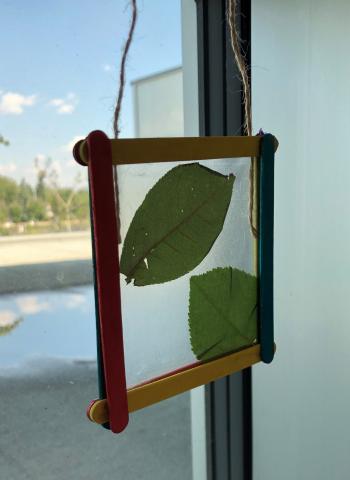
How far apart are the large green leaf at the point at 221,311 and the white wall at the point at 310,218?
278 mm

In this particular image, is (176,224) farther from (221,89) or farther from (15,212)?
(221,89)

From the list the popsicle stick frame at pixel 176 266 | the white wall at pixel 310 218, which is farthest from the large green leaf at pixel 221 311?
the white wall at pixel 310 218

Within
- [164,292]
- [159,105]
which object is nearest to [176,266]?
[164,292]

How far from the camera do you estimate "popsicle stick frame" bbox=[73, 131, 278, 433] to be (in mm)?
367

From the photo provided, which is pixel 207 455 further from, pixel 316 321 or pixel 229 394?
pixel 316 321

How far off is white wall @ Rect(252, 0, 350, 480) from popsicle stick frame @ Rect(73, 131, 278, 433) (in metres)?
0.26

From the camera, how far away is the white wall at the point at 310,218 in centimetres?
69

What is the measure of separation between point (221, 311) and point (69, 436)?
0.47 meters

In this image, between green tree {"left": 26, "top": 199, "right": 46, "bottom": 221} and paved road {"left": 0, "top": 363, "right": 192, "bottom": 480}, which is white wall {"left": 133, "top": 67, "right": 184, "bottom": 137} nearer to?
green tree {"left": 26, "top": 199, "right": 46, "bottom": 221}

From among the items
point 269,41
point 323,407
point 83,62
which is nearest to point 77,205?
point 83,62

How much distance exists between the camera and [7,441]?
751 mm

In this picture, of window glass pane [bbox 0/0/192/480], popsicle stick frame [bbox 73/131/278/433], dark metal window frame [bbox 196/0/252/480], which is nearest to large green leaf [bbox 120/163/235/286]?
popsicle stick frame [bbox 73/131/278/433]

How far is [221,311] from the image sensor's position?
18.8 inches

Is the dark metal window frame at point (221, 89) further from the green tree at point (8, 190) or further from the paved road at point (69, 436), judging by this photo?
the green tree at point (8, 190)
